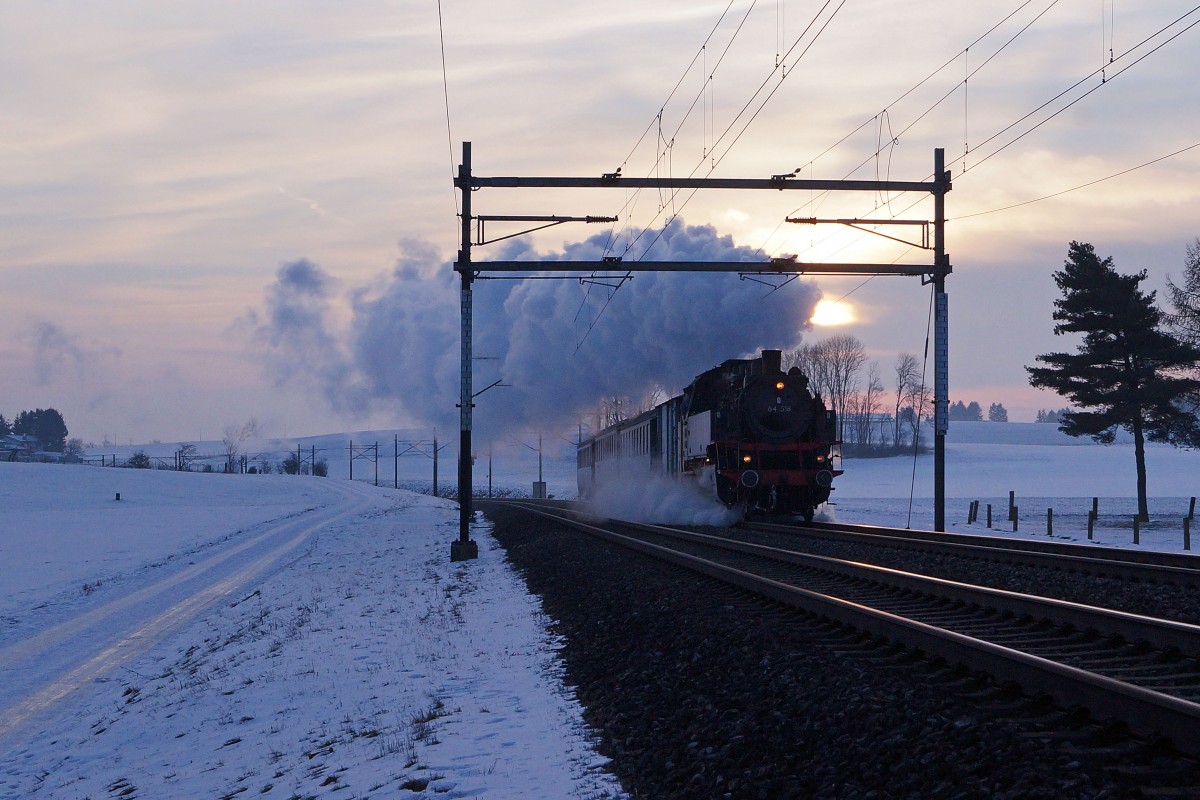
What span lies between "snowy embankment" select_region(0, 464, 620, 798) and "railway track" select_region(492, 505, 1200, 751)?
262cm

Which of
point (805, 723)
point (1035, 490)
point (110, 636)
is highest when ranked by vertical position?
point (805, 723)

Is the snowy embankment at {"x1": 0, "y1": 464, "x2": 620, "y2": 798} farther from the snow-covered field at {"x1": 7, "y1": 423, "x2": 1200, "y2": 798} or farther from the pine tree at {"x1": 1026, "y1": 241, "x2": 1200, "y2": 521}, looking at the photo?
the pine tree at {"x1": 1026, "y1": 241, "x2": 1200, "y2": 521}

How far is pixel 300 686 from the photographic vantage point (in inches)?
464

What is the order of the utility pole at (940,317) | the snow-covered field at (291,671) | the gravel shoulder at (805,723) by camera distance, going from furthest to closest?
the utility pole at (940,317)
the snow-covered field at (291,671)
the gravel shoulder at (805,723)

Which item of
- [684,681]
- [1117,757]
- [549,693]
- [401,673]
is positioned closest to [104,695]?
[401,673]

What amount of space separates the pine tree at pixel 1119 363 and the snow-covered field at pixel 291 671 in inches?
147

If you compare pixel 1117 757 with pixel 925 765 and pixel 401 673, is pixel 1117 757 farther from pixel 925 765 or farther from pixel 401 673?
pixel 401 673

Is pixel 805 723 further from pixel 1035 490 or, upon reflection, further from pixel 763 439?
pixel 1035 490

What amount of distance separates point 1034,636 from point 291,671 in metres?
8.70

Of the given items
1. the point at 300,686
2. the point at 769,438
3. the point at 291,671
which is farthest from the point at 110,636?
the point at 769,438

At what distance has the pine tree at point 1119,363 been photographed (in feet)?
124

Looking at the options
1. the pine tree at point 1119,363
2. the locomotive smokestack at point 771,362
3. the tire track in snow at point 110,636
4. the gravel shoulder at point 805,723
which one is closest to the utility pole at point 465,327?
the tire track in snow at point 110,636

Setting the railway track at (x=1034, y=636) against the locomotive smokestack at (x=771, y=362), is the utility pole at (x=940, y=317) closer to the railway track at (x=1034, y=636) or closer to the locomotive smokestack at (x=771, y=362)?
the locomotive smokestack at (x=771, y=362)

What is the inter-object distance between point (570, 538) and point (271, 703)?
1244 centimetres
